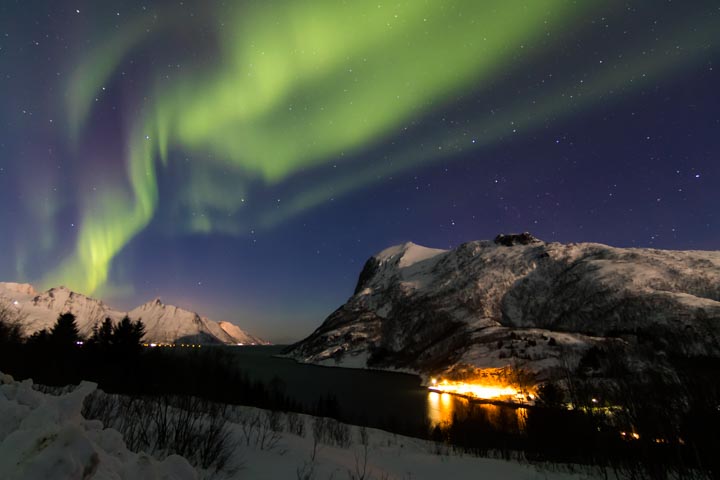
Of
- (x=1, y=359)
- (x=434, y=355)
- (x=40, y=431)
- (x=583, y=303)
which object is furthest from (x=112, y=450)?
(x=583, y=303)

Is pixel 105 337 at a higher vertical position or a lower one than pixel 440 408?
higher

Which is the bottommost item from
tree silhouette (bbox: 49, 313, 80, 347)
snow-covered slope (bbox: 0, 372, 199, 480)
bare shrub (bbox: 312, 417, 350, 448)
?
bare shrub (bbox: 312, 417, 350, 448)

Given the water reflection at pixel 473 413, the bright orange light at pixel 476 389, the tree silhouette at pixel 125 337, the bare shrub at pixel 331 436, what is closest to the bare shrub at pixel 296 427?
the bare shrub at pixel 331 436

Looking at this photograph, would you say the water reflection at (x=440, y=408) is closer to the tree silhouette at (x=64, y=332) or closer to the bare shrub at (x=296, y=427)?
the bare shrub at (x=296, y=427)

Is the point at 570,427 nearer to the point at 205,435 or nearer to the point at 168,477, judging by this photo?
the point at 205,435

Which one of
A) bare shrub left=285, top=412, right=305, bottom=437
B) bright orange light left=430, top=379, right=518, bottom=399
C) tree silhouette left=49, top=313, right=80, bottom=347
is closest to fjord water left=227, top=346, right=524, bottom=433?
bright orange light left=430, top=379, right=518, bottom=399

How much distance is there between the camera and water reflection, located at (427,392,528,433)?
210 ft

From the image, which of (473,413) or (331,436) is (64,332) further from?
(473,413)

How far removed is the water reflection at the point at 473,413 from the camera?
6403cm

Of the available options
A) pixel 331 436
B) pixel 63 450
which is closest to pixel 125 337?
pixel 331 436

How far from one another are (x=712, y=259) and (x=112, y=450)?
9122 inches

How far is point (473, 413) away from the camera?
76.8 meters

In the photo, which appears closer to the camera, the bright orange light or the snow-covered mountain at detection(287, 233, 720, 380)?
the bright orange light

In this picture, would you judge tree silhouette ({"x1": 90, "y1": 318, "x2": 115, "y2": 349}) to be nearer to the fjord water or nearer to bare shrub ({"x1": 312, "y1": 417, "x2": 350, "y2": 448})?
the fjord water
